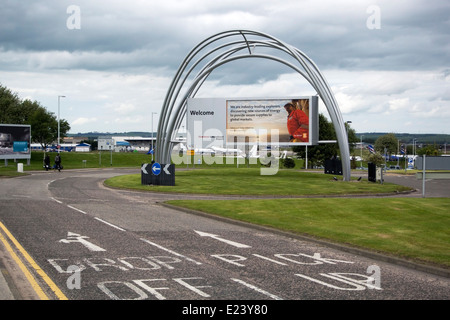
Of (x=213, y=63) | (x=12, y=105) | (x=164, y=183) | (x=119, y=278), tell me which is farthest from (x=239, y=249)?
(x=12, y=105)

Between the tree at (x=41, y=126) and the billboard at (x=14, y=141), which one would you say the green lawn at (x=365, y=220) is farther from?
the tree at (x=41, y=126)

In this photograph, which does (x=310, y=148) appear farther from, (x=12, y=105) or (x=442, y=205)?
(x=442, y=205)

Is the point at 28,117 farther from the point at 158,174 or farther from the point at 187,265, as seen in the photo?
the point at 187,265

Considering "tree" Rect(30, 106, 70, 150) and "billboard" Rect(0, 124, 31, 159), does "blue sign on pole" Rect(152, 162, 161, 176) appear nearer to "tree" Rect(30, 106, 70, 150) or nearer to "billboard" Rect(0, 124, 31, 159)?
"billboard" Rect(0, 124, 31, 159)

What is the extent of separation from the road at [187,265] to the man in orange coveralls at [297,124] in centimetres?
2883

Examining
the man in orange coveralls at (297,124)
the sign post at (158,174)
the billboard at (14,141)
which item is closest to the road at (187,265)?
the sign post at (158,174)

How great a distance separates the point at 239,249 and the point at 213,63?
131 ft

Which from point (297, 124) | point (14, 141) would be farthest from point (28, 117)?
point (297, 124)

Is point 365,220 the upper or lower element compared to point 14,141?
lower

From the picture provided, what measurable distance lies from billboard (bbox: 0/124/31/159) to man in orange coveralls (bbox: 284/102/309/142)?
113 ft

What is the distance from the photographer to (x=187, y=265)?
1056 centimetres

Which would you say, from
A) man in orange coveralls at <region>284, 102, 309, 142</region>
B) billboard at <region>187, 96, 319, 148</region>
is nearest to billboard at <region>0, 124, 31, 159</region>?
billboard at <region>187, 96, 319, 148</region>

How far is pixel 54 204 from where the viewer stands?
22.6 meters

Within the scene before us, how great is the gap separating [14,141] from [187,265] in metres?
56.2
